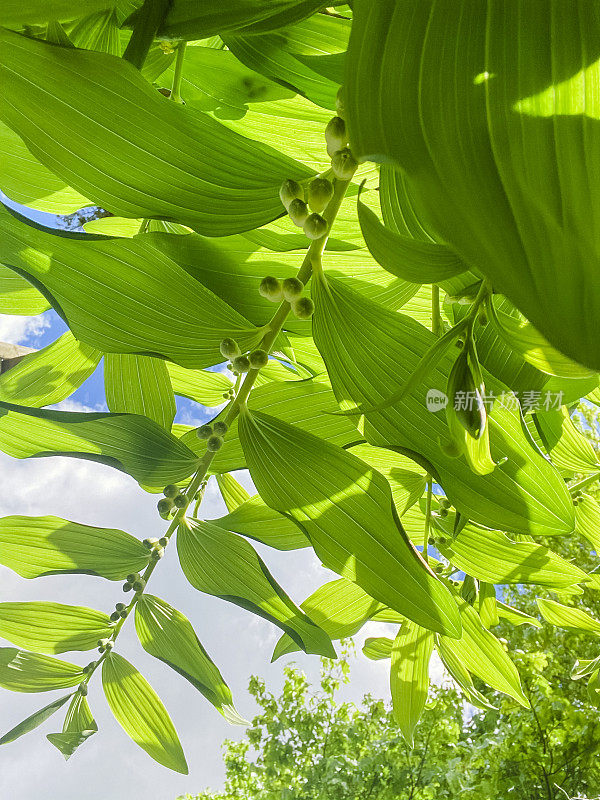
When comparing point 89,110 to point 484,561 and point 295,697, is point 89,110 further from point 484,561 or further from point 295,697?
point 295,697

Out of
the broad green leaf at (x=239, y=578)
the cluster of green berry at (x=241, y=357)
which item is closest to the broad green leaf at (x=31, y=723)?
the broad green leaf at (x=239, y=578)

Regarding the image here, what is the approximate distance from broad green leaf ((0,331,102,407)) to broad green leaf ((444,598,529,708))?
0.82ft

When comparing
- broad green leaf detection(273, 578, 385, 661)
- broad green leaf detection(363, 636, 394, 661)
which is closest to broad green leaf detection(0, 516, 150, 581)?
broad green leaf detection(273, 578, 385, 661)

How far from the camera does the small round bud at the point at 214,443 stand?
0.99ft

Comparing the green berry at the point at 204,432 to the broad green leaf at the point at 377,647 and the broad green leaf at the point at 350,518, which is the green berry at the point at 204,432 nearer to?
the broad green leaf at the point at 350,518

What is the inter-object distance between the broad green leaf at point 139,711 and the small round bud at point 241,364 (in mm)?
190

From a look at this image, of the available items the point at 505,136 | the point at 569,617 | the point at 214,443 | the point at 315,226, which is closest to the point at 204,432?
the point at 214,443

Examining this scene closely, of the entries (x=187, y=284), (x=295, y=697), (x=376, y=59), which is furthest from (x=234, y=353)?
(x=295, y=697)

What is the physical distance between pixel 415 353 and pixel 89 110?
14 centimetres

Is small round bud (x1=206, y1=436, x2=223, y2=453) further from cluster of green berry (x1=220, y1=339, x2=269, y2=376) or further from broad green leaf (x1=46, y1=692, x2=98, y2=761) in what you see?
broad green leaf (x1=46, y1=692, x2=98, y2=761)

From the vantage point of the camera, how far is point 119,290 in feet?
0.78

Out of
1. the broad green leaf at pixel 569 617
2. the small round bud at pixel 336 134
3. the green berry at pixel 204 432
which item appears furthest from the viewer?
the broad green leaf at pixel 569 617

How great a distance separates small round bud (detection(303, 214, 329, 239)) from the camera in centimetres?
23

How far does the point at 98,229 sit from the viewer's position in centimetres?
39
